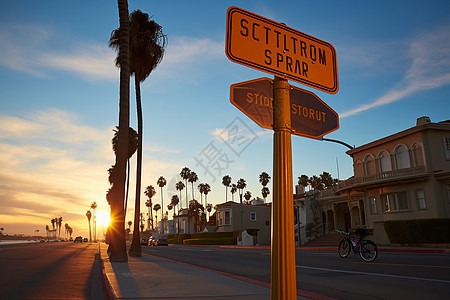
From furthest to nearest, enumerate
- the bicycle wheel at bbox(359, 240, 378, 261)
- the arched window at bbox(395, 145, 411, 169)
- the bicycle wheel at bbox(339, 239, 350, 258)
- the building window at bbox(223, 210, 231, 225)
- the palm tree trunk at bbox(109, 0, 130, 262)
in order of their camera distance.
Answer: the building window at bbox(223, 210, 231, 225)
the arched window at bbox(395, 145, 411, 169)
the bicycle wheel at bbox(339, 239, 350, 258)
the palm tree trunk at bbox(109, 0, 130, 262)
the bicycle wheel at bbox(359, 240, 378, 261)

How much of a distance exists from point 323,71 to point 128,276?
8.36 meters

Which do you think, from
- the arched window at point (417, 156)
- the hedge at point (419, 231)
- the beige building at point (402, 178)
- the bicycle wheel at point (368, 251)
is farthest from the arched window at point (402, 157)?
the bicycle wheel at point (368, 251)

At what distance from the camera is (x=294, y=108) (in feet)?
10.5

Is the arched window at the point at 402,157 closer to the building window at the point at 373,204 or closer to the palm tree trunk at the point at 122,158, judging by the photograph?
the building window at the point at 373,204

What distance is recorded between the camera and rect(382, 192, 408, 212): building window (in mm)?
29211

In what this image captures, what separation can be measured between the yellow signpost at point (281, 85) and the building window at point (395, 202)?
29.4 meters

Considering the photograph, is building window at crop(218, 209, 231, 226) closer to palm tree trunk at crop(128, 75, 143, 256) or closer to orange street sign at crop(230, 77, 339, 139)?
palm tree trunk at crop(128, 75, 143, 256)

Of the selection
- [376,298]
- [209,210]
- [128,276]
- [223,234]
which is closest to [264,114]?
[376,298]

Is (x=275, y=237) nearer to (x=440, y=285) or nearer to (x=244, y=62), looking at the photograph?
(x=244, y=62)

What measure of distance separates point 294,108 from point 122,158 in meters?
14.2

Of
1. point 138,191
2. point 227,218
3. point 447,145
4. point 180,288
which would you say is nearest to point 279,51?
point 180,288

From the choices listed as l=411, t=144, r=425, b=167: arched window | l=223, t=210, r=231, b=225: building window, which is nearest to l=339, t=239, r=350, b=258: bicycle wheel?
l=411, t=144, r=425, b=167: arched window

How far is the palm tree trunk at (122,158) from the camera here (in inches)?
616

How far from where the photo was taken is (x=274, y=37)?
10.2 ft
